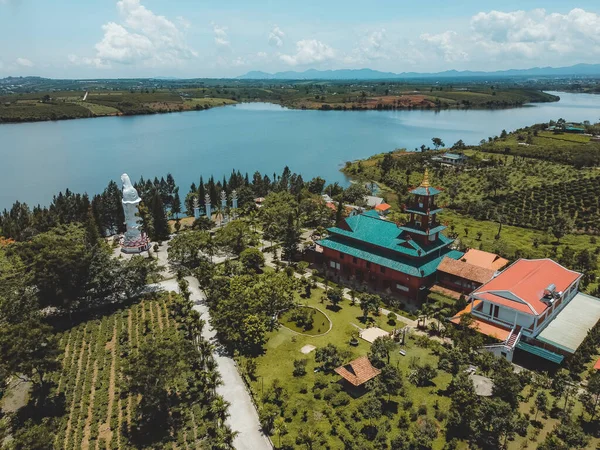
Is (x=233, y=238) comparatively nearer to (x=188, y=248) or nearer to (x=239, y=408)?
(x=188, y=248)

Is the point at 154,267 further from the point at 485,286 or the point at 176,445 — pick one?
the point at 485,286

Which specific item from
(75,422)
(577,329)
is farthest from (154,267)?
(577,329)

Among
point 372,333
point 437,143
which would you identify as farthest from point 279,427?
point 437,143

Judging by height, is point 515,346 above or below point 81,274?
below

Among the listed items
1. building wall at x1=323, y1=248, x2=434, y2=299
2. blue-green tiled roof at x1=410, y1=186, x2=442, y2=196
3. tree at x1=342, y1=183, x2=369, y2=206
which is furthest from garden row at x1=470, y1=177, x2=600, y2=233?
building wall at x1=323, y1=248, x2=434, y2=299

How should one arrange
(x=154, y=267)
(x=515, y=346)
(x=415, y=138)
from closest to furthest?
(x=515, y=346), (x=154, y=267), (x=415, y=138)

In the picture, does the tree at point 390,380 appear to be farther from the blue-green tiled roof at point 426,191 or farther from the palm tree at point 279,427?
the blue-green tiled roof at point 426,191
